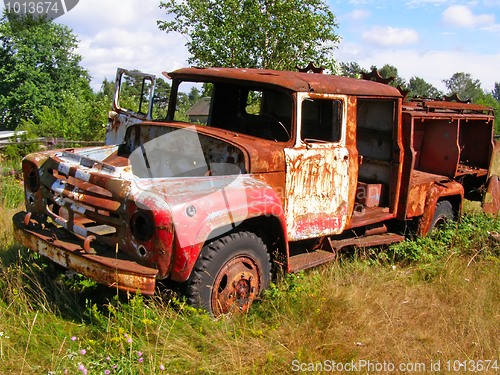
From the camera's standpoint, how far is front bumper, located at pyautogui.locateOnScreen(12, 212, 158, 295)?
261 cm

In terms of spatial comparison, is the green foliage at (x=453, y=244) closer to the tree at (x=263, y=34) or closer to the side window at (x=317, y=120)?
the side window at (x=317, y=120)

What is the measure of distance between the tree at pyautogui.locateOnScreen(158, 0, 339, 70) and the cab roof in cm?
606

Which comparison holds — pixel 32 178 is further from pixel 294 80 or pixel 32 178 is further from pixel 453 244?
pixel 453 244

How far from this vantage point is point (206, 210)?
2.71 m

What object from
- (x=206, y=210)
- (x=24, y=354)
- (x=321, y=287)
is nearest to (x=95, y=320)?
(x=24, y=354)

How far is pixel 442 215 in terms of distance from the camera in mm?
5395

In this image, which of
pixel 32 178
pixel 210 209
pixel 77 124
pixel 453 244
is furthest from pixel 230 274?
pixel 77 124

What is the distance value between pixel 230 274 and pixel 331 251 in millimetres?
1388

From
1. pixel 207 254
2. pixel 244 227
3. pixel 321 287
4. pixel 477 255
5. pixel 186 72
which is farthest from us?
pixel 477 255

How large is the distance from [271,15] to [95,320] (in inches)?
352

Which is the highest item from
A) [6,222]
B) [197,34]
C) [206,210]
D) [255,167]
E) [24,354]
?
[197,34]

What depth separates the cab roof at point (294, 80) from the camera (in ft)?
11.9

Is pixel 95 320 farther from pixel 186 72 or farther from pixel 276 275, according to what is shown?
pixel 186 72

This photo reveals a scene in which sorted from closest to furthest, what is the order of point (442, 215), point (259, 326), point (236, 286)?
point (259, 326), point (236, 286), point (442, 215)
